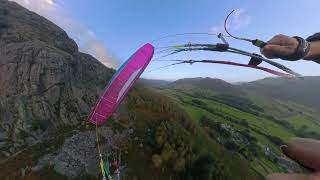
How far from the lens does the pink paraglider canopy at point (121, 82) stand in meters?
10.3

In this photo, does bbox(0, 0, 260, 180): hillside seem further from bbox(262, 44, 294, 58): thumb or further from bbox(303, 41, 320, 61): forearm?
bbox(303, 41, 320, 61): forearm

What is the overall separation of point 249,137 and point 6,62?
65445 mm

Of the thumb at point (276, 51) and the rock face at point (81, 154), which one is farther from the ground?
the thumb at point (276, 51)

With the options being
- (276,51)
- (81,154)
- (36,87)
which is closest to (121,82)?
(276,51)

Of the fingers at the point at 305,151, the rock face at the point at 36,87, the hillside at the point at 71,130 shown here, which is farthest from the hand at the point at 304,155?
the rock face at the point at 36,87

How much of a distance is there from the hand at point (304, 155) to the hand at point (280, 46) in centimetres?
88

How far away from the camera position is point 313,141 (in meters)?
1.49

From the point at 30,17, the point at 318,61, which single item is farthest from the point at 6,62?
the point at 318,61

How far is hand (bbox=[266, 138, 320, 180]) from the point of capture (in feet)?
4.73

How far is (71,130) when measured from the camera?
130 ft

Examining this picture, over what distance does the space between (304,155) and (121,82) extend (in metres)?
12.2

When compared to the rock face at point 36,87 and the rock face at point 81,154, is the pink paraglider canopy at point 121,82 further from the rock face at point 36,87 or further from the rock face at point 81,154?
the rock face at point 36,87

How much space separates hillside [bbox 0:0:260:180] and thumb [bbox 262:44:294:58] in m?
33.2

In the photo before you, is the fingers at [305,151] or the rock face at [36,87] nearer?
the fingers at [305,151]
